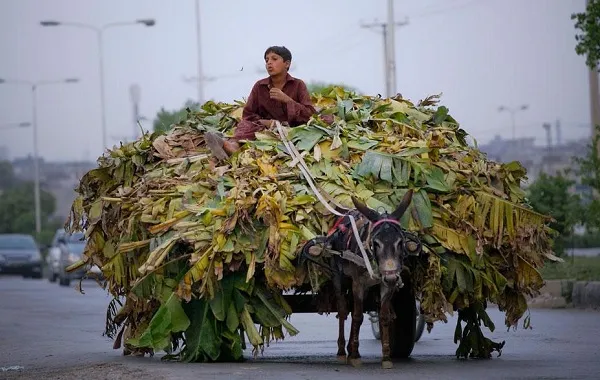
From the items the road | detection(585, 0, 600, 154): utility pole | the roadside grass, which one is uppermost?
detection(585, 0, 600, 154): utility pole

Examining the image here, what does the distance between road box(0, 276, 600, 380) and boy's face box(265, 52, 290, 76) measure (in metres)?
2.66

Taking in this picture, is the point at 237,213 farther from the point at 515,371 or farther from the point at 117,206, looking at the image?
the point at 515,371

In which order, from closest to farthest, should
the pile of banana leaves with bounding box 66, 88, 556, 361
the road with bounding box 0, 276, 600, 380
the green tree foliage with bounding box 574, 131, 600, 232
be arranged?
the road with bounding box 0, 276, 600, 380, the pile of banana leaves with bounding box 66, 88, 556, 361, the green tree foliage with bounding box 574, 131, 600, 232

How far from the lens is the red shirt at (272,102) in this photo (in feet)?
40.9

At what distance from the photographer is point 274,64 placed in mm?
12469

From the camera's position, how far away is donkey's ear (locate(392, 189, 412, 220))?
34.4 feet

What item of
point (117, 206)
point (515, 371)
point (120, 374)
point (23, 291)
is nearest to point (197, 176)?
point (117, 206)

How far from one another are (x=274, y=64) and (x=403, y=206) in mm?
2576

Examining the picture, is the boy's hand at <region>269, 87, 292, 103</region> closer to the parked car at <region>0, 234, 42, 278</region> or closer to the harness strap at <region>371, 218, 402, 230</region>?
the harness strap at <region>371, 218, 402, 230</region>

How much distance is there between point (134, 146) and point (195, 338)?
232cm

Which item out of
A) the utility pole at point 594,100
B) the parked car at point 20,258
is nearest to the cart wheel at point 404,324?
the utility pole at point 594,100

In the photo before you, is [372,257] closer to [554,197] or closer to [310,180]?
[310,180]

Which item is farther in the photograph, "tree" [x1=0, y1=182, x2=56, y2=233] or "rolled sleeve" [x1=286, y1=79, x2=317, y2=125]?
"tree" [x1=0, y1=182, x2=56, y2=233]

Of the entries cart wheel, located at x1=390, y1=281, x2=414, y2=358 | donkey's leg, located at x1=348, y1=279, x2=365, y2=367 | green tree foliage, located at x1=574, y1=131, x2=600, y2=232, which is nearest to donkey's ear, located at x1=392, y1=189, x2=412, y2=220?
donkey's leg, located at x1=348, y1=279, x2=365, y2=367
